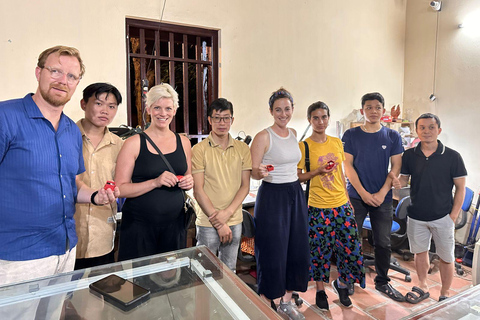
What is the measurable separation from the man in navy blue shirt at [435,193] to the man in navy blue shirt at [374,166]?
161 millimetres

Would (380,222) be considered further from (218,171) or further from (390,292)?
(218,171)

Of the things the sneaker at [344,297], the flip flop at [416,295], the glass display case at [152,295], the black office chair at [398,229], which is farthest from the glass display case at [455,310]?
the black office chair at [398,229]

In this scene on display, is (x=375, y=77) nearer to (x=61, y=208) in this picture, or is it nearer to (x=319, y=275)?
(x=319, y=275)

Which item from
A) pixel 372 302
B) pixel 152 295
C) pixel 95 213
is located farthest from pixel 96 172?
pixel 372 302

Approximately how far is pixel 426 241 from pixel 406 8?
4029 mm

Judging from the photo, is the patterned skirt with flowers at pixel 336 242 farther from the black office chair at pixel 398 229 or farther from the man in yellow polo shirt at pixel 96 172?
the man in yellow polo shirt at pixel 96 172

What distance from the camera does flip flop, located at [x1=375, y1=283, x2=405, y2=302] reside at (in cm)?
282

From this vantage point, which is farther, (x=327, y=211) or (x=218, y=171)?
(x=327, y=211)

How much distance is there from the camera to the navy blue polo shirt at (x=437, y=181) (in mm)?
2631

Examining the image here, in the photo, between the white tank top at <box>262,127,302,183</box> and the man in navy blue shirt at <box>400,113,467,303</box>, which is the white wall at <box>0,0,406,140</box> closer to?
the white tank top at <box>262,127,302,183</box>

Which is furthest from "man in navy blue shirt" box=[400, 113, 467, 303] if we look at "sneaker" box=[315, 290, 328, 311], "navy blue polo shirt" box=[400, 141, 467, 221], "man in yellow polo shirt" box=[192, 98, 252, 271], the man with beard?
the man with beard

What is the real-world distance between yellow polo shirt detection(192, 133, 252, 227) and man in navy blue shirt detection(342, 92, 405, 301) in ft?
3.67

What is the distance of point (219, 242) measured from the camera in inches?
86.9

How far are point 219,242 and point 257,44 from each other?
2847mm
